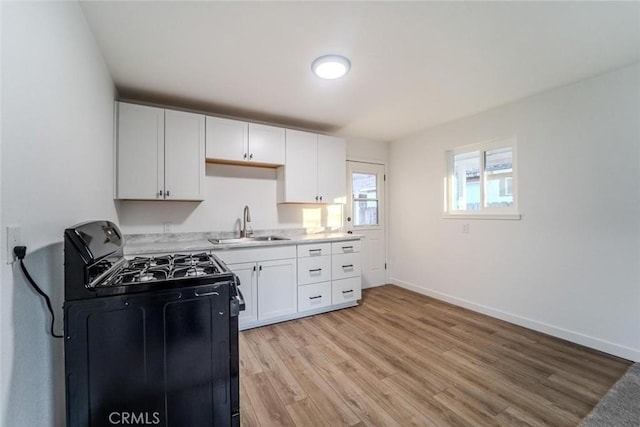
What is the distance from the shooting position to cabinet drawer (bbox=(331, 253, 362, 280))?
333 centimetres

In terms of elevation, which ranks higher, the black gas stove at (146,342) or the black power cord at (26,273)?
the black power cord at (26,273)

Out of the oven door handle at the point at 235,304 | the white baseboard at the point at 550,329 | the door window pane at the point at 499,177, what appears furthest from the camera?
the door window pane at the point at 499,177

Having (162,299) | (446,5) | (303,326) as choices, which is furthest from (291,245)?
(446,5)

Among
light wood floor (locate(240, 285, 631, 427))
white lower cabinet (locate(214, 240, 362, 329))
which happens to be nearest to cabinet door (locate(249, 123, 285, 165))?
white lower cabinet (locate(214, 240, 362, 329))

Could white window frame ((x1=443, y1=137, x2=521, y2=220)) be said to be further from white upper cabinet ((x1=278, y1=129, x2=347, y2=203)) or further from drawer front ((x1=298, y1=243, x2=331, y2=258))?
drawer front ((x1=298, y1=243, x2=331, y2=258))

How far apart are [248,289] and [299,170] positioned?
1.54 m

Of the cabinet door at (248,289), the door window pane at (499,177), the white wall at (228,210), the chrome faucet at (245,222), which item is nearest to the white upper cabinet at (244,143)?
the white wall at (228,210)

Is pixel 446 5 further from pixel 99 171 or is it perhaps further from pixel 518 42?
pixel 99 171

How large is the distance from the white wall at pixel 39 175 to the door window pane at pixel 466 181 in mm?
3788

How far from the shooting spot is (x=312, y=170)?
138 inches

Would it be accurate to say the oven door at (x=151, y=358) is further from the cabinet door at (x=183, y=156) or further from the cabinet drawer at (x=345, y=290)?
the cabinet drawer at (x=345, y=290)

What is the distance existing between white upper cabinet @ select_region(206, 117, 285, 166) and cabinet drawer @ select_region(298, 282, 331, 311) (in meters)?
1.52

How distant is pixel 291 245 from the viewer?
9.98ft

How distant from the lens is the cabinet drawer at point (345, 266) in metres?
A: 3.33
